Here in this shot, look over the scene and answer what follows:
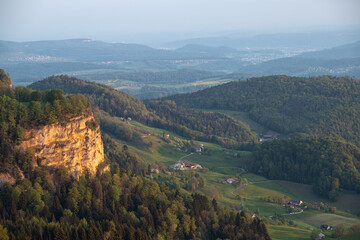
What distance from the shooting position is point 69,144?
69500 mm

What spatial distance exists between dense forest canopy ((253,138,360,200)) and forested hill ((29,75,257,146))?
27000mm

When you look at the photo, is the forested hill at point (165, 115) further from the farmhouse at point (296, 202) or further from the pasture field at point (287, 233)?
the pasture field at point (287, 233)

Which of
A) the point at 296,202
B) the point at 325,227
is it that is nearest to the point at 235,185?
the point at 296,202

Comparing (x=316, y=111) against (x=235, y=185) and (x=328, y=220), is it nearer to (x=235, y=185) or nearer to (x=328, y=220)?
(x=235, y=185)

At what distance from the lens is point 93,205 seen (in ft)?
213

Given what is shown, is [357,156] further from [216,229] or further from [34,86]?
[34,86]

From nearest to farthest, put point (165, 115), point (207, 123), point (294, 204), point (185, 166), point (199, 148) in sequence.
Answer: point (294, 204), point (185, 166), point (199, 148), point (207, 123), point (165, 115)

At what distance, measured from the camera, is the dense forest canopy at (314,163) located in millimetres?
109000

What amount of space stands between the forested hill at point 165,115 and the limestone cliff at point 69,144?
80857 millimetres

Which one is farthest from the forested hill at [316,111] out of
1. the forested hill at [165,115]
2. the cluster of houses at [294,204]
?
the cluster of houses at [294,204]

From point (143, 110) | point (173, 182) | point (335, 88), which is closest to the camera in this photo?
point (173, 182)

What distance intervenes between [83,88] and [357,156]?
10406cm

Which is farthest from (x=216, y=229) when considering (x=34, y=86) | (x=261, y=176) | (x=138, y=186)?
(x=34, y=86)

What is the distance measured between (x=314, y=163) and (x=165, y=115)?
76081 millimetres
